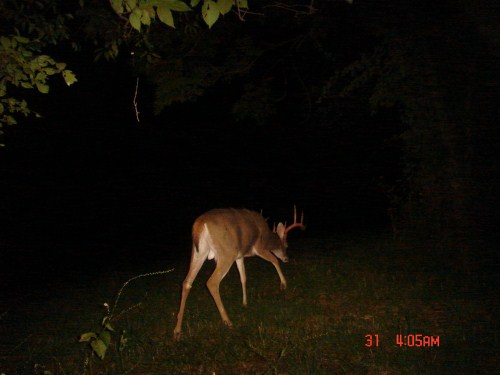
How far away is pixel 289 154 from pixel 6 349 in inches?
949

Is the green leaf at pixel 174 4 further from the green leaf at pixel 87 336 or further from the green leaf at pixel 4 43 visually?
the green leaf at pixel 4 43

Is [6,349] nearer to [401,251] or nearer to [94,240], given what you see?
[401,251]

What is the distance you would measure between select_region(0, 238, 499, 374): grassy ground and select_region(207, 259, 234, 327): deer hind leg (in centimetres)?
15

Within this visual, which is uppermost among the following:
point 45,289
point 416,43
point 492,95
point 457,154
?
point 416,43

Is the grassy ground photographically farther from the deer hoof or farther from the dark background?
the dark background

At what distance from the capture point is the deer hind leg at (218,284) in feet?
21.4

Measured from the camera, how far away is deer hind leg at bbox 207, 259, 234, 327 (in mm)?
6511

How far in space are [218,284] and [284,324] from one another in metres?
0.94

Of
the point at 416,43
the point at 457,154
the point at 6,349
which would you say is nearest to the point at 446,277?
the point at 457,154

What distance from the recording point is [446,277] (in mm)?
7887

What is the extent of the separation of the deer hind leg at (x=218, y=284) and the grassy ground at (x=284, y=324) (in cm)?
15

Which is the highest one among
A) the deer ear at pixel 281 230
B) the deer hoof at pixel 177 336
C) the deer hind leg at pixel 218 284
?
the deer ear at pixel 281 230
